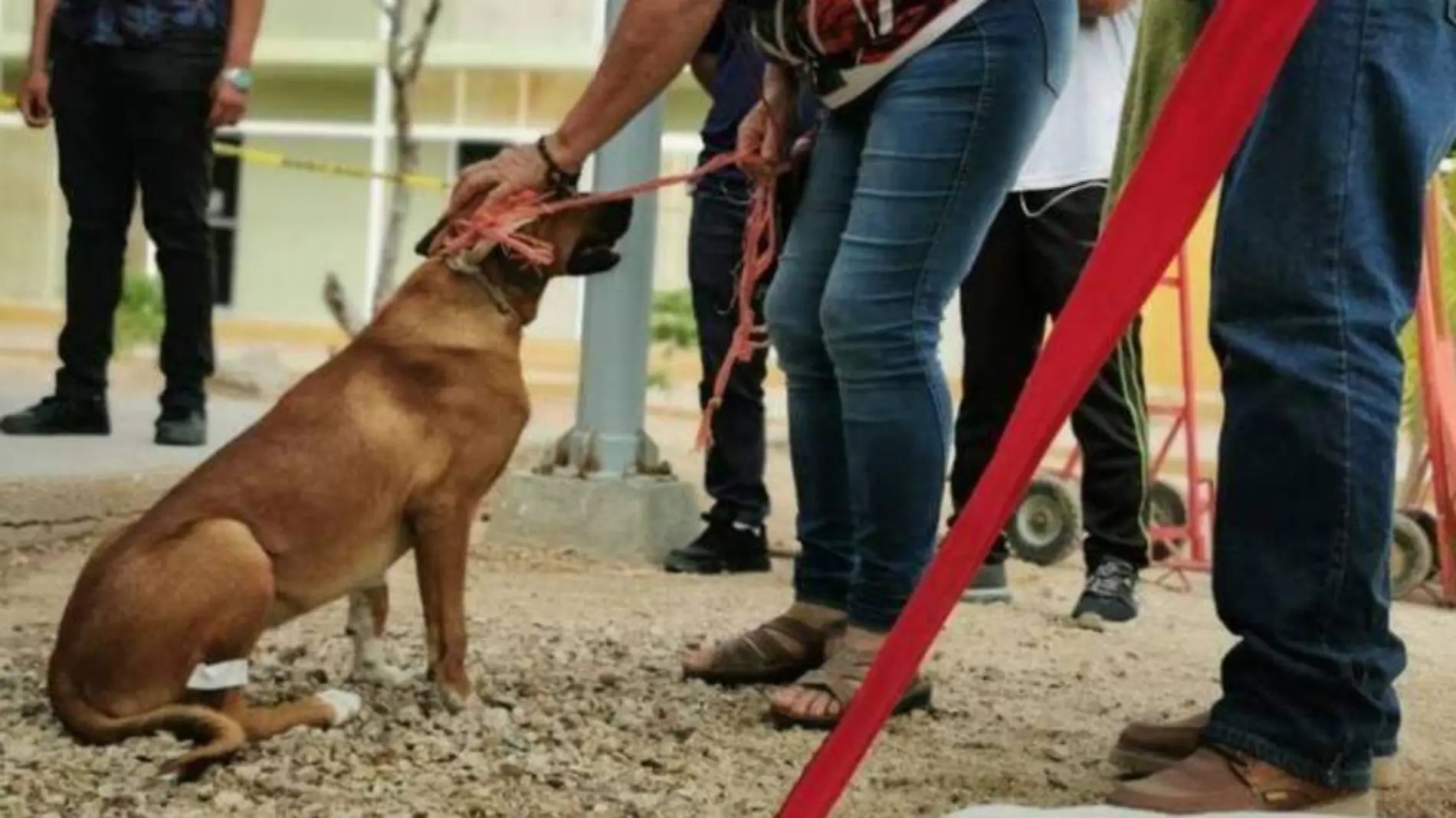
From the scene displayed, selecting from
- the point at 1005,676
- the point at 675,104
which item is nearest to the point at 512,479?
the point at 1005,676

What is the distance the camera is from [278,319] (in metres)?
23.4

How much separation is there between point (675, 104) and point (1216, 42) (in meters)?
19.5

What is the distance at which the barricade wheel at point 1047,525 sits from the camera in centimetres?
734

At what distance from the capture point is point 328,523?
3852mm

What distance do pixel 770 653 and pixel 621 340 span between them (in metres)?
2.79

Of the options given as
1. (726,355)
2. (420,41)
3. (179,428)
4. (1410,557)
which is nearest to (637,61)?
(726,355)

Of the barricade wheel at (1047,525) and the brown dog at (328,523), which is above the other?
the brown dog at (328,523)

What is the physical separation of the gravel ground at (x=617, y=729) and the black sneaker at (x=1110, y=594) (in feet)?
0.24

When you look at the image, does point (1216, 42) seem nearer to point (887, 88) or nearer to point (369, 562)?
point (887, 88)

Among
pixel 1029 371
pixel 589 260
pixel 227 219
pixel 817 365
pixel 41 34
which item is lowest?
pixel 227 219

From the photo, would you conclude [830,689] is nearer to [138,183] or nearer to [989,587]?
[989,587]

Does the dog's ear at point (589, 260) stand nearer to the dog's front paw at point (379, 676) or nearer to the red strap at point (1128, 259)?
the dog's front paw at point (379, 676)

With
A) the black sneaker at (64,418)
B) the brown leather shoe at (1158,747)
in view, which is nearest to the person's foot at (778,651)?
the brown leather shoe at (1158,747)

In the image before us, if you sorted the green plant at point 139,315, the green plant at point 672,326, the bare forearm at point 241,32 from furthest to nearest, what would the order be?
the green plant at point 672,326
the green plant at point 139,315
the bare forearm at point 241,32
